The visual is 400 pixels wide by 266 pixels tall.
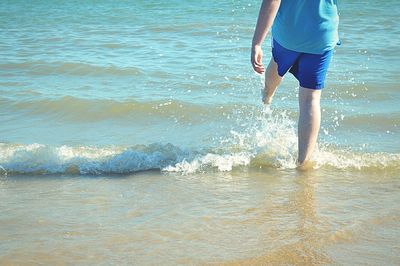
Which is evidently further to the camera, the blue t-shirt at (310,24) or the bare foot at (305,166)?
the bare foot at (305,166)

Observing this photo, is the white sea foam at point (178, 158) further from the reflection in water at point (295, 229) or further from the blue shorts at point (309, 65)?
the blue shorts at point (309, 65)

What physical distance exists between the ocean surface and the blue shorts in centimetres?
66

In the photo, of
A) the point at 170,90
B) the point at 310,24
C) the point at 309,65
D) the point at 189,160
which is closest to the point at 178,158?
the point at 189,160

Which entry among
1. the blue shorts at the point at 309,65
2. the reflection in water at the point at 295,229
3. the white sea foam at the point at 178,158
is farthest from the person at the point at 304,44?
the reflection in water at the point at 295,229

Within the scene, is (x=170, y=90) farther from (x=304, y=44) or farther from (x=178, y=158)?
(x=304, y=44)

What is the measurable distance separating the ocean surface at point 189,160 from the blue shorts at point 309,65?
663 millimetres

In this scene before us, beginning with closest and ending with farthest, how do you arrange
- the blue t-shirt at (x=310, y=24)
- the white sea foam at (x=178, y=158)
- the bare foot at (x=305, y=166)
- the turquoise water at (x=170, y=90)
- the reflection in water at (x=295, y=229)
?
the reflection in water at (x=295, y=229), the blue t-shirt at (x=310, y=24), the bare foot at (x=305, y=166), the white sea foam at (x=178, y=158), the turquoise water at (x=170, y=90)

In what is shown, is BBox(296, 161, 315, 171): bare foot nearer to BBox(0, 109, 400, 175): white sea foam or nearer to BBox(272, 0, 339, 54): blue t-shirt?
BBox(0, 109, 400, 175): white sea foam

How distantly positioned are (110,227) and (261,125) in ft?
8.01

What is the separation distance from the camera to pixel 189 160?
196 inches

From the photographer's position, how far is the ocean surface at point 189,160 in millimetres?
3408

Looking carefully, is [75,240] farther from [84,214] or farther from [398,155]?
[398,155]

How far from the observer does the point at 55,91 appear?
7.57 m

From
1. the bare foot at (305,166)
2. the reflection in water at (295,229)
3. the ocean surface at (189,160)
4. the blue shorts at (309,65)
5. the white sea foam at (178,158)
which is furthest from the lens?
the white sea foam at (178,158)
